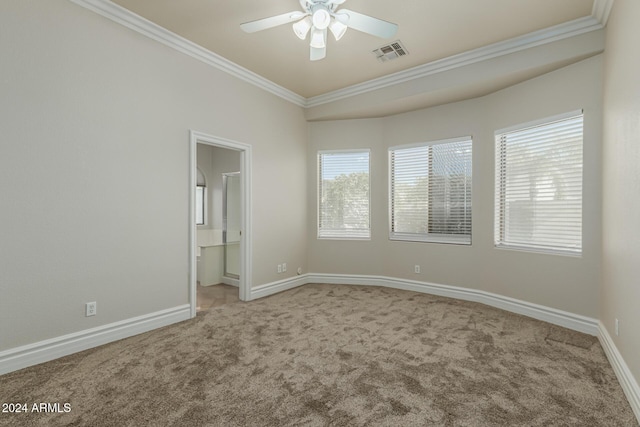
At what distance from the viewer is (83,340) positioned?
8.70 feet

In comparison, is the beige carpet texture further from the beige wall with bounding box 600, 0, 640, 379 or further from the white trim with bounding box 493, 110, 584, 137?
the white trim with bounding box 493, 110, 584, 137

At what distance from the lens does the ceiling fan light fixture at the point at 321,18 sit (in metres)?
2.40

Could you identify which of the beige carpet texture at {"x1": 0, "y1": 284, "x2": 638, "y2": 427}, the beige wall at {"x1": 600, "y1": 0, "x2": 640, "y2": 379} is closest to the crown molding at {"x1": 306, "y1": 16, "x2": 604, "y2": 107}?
the beige wall at {"x1": 600, "y1": 0, "x2": 640, "y2": 379}

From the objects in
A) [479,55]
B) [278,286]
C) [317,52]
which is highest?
[479,55]

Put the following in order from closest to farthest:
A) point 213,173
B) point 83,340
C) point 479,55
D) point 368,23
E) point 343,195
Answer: point 368,23 → point 83,340 → point 479,55 → point 343,195 → point 213,173

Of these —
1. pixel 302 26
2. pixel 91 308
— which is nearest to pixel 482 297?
pixel 302 26

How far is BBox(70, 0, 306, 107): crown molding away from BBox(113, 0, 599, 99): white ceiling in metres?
0.07

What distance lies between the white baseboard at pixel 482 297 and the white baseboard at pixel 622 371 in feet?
0.87

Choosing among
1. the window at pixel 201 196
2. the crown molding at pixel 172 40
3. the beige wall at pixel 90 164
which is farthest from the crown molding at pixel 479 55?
the window at pixel 201 196

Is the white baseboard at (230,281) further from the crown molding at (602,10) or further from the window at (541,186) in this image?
the crown molding at (602,10)

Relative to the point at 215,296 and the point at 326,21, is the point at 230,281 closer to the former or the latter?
the point at 215,296

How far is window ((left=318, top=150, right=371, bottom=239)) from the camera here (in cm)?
513

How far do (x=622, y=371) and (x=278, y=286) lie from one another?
3735mm

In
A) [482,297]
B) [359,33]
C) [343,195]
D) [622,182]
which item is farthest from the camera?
[343,195]
